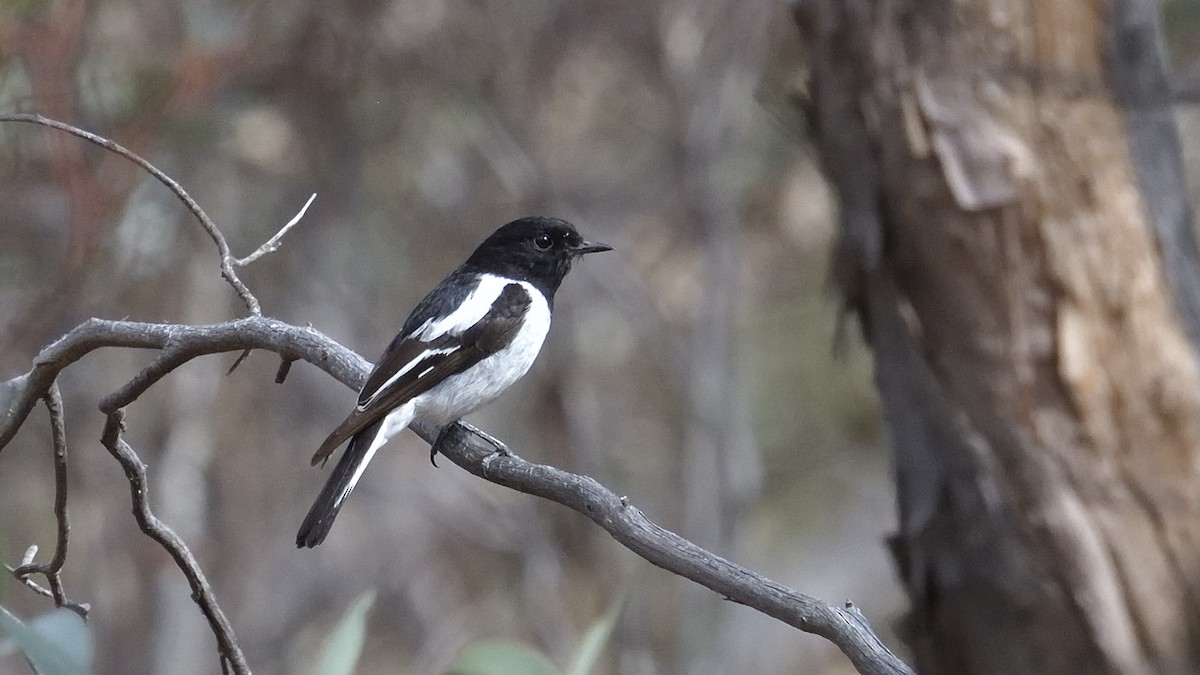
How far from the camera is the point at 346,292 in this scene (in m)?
8.78

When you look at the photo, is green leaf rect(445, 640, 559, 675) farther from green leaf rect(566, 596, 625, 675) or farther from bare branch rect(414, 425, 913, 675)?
green leaf rect(566, 596, 625, 675)

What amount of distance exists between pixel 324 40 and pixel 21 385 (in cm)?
543

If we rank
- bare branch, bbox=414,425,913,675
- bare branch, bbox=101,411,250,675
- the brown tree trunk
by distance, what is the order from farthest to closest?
the brown tree trunk
bare branch, bbox=101,411,250,675
bare branch, bbox=414,425,913,675

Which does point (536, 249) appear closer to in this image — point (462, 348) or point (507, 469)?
point (462, 348)

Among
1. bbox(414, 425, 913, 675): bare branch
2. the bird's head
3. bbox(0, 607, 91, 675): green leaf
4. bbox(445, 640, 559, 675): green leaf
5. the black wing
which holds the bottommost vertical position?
bbox(0, 607, 91, 675): green leaf

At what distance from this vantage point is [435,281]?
947 cm

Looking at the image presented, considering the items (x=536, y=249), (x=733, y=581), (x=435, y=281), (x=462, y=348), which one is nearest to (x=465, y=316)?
(x=462, y=348)

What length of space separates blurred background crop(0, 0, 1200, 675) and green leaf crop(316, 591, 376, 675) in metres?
3.89

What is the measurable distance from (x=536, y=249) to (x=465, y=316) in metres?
0.54

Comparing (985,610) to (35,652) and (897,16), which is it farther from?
(35,652)

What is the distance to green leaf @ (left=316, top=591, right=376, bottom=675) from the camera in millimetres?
2158

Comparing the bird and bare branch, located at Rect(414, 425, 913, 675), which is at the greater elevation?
the bird

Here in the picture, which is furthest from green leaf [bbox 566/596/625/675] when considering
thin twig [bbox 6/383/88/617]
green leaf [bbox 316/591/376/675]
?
thin twig [bbox 6/383/88/617]

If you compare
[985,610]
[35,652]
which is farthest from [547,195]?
[35,652]
